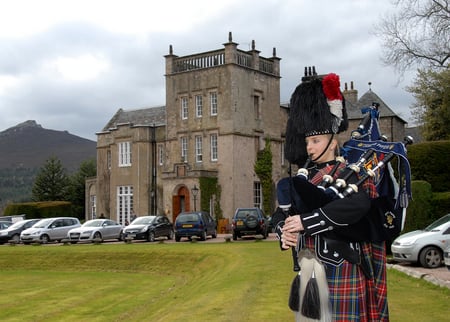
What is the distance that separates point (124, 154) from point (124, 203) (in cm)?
389

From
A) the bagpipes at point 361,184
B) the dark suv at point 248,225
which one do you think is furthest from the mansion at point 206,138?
the bagpipes at point 361,184

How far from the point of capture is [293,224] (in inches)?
204

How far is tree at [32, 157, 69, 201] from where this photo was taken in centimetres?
7838

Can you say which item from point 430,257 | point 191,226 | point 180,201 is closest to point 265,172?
point 180,201

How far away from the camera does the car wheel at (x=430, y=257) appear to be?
18438 millimetres

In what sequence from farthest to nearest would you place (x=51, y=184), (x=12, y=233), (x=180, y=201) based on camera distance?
(x=51, y=184), (x=180, y=201), (x=12, y=233)

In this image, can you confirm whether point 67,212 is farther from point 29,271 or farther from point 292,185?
point 292,185

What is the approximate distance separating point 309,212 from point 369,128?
1197 millimetres

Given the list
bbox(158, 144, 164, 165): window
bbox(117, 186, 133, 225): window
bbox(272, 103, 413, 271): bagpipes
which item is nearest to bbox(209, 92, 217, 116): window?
bbox(158, 144, 164, 165): window

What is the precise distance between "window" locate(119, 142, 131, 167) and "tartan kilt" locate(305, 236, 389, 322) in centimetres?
4738

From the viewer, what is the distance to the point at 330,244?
517 cm

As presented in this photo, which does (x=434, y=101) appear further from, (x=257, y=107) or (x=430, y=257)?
(x=430, y=257)

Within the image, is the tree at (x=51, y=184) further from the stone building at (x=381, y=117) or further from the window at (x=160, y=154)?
the stone building at (x=381, y=117)

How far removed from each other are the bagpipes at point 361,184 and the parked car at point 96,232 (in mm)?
31354
